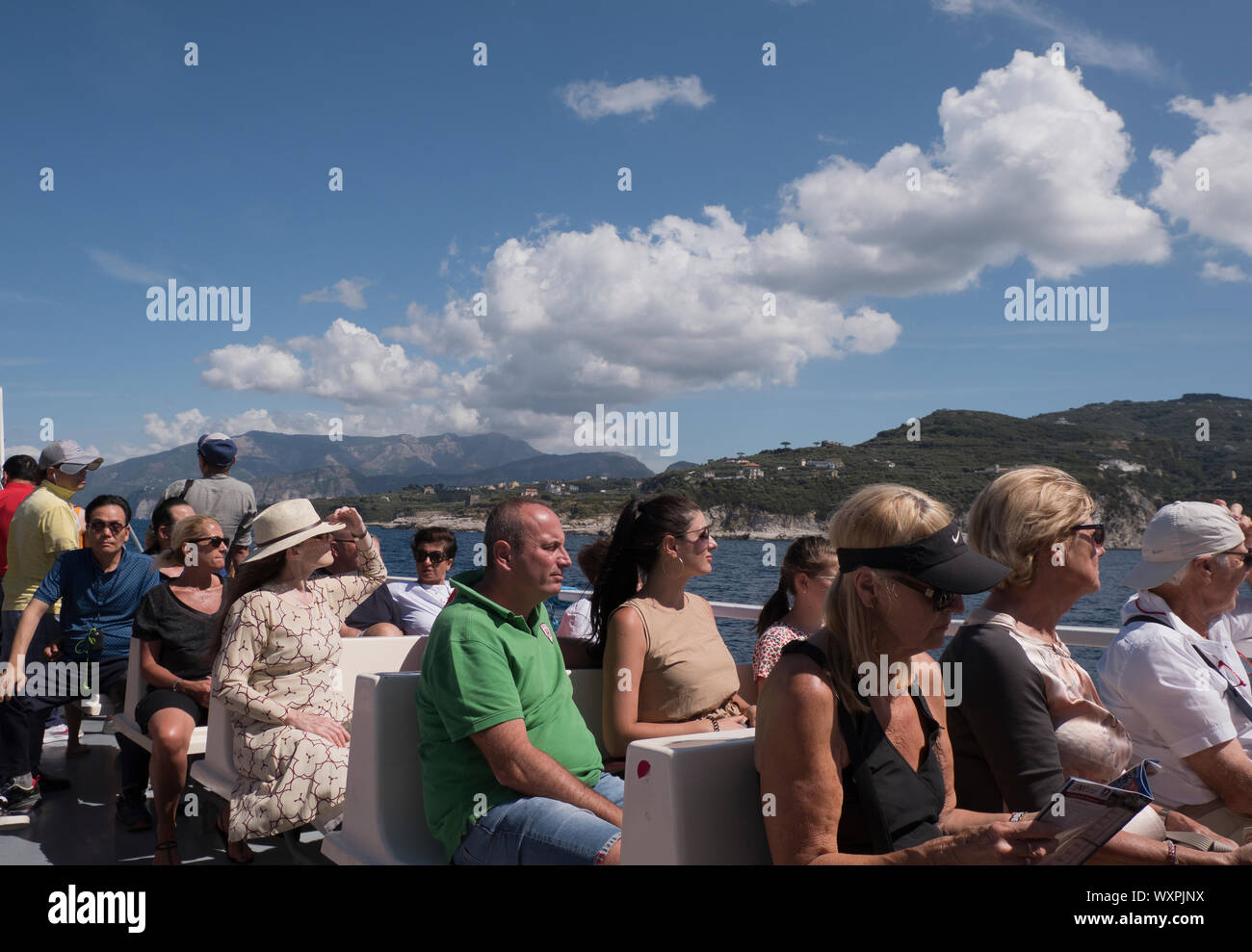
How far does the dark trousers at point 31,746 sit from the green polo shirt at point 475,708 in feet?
8.39

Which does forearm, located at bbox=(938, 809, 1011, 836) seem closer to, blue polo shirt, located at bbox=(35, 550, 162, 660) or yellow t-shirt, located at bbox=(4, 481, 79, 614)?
blue polo shirt, located at bbox=(35, 550, 162, 660)

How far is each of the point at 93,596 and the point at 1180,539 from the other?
465cm

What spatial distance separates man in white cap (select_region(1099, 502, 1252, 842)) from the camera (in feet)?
7.82

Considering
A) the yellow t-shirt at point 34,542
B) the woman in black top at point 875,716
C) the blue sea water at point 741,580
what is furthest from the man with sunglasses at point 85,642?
the woman in black top at point 875,716

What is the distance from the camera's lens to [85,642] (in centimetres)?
450

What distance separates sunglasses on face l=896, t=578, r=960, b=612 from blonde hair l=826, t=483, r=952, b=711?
34mm

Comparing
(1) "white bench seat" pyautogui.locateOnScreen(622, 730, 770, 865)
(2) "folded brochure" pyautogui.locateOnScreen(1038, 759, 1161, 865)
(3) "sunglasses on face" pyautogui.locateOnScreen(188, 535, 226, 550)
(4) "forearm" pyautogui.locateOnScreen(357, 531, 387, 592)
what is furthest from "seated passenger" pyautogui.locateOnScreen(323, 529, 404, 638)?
(2) "folded brochure" pyautogui.locateOnScreen(1038, 759, 1161, 865)

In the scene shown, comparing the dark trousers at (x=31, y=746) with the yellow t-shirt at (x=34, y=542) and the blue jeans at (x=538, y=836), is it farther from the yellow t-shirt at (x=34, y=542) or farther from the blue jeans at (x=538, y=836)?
the blue jeans at (x=538, y=836)

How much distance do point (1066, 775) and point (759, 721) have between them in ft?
3.02

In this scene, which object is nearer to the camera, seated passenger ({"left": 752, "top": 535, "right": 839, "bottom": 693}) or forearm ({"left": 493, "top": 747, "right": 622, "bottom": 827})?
forearm ({"left": 493, "top": 747, "right": 622, "bottom": 827})

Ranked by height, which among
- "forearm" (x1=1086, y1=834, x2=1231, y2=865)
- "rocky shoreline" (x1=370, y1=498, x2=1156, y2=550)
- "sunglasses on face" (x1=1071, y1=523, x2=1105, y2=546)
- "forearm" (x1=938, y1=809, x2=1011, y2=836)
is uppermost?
"sunglasses on face" (x1=1071, y1=523, x2=1105, y2=546)

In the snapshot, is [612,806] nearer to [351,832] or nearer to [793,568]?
[351,832]

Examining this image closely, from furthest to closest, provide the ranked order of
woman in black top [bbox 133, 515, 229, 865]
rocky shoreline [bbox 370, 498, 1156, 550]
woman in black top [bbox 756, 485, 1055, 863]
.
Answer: rocky shoreline [bbox 370, 498, 1156, 550] < woman in black top [bbox 133, 515, 229, 865] < woman in black top [bbox 756, 485, 1055, 863]
